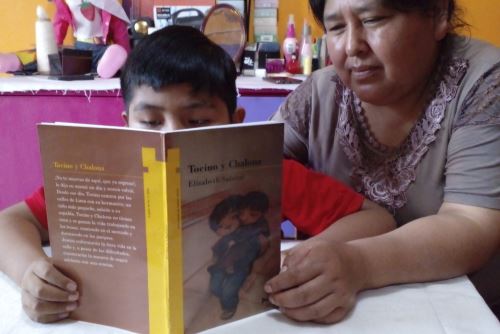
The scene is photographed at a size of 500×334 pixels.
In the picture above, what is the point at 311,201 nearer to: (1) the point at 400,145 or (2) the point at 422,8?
(1) the point at 400,145

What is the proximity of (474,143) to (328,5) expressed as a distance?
35 centimetres

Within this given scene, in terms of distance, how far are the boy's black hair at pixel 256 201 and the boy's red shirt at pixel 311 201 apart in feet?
0.82

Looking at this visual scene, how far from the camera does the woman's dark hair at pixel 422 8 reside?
82cm

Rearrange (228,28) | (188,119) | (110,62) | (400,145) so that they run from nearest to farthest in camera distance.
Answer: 1. (188,119)
2. (400,145)
3. (110,62)
4. (228,28)

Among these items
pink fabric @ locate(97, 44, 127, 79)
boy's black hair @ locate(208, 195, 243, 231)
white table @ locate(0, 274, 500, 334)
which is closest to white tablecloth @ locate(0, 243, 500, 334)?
white table @ locate(0, 274, 500, 334)

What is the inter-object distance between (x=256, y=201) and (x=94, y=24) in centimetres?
173

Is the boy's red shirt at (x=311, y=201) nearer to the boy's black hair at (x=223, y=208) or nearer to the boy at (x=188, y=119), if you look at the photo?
the boy at (x=188, y=119)

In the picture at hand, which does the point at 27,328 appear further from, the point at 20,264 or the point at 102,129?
the point at 102,129

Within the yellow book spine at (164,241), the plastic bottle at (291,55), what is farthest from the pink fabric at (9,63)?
the yellow book spine at (164,241)

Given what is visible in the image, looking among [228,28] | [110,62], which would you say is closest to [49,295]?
[110,62]

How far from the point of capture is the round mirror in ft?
6.27

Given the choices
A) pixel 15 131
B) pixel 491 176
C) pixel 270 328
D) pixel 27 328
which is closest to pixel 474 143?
pixel 491 176

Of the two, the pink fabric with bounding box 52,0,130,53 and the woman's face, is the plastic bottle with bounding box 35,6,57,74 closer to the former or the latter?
the pink fabric with bounding box 52,0,130,53

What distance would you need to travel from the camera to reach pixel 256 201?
0.54 m
